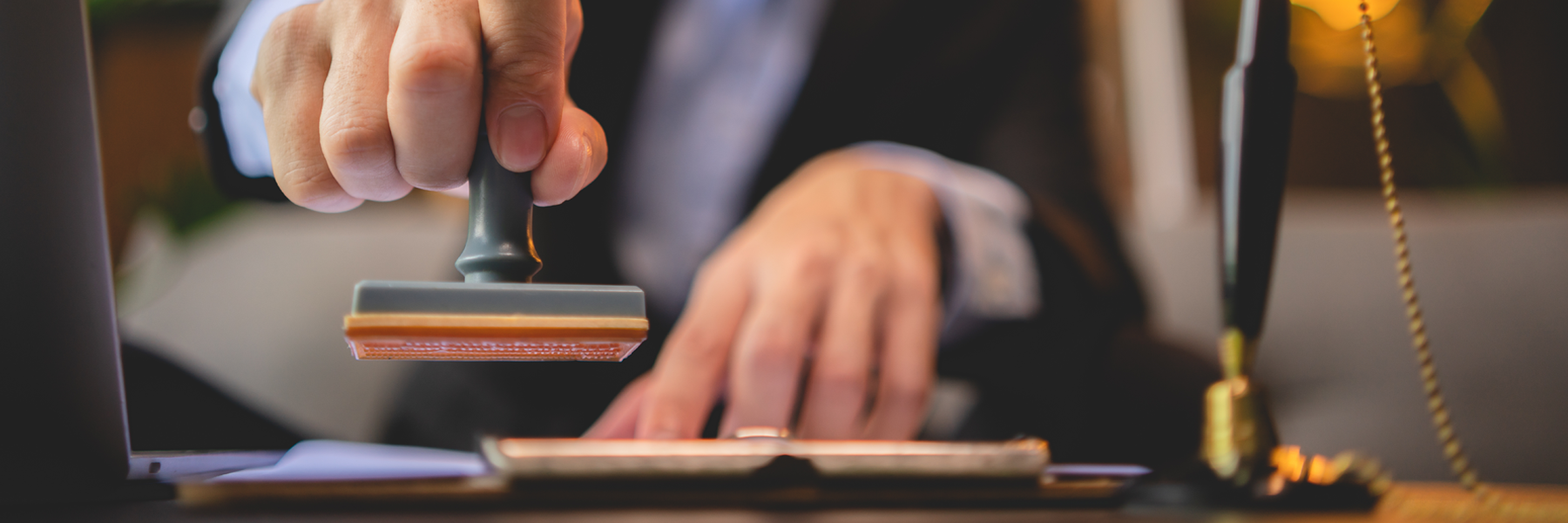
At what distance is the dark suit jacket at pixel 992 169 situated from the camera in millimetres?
468

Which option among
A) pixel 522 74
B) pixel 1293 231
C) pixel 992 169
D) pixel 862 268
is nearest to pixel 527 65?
pixel 522 74

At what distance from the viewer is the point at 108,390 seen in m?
0.19

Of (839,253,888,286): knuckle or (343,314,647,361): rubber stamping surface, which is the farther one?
(839,253,888,286): knuckle

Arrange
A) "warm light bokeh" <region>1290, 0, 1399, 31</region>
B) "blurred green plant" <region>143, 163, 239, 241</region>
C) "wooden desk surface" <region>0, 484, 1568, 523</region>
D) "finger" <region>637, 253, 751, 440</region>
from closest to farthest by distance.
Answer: "wooden desk surface" <region>0, 484, 1568, 523</region>
"finger" <region>637, 253, 751, 440</region>
"blurred green plant" <region>143, 163, 239, 241</region>
"warm light bokeh" <region>1290, 0, 1399, 31</region>

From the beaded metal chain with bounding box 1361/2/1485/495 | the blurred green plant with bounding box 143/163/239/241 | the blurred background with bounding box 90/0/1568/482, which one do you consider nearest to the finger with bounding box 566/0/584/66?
the beaded metal chain with bounding box 1361/2/1485/495

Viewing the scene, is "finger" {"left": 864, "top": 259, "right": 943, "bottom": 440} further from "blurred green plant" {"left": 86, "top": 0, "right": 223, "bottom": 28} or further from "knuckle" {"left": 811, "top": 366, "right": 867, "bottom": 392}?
"blurred green plant" {"left": 86, "top": 0, "right": 223, "bottom": 28}

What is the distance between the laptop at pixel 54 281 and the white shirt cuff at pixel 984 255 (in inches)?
14.9

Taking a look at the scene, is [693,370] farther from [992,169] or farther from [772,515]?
[992,169]

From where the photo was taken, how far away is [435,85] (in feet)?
0.53

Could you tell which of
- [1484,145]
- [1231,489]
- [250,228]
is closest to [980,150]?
[1231,489]

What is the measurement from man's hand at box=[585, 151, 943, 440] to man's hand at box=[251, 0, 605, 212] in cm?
15

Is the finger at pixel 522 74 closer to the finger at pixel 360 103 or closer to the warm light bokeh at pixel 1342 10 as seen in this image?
the finger at pixel 360 103

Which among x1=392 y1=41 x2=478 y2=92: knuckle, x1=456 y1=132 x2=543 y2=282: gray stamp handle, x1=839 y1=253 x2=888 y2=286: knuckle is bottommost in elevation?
x1=839 y1=253 x2=888 y2=286: knuckle

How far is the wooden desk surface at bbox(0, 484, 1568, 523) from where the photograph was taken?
0.15 m
